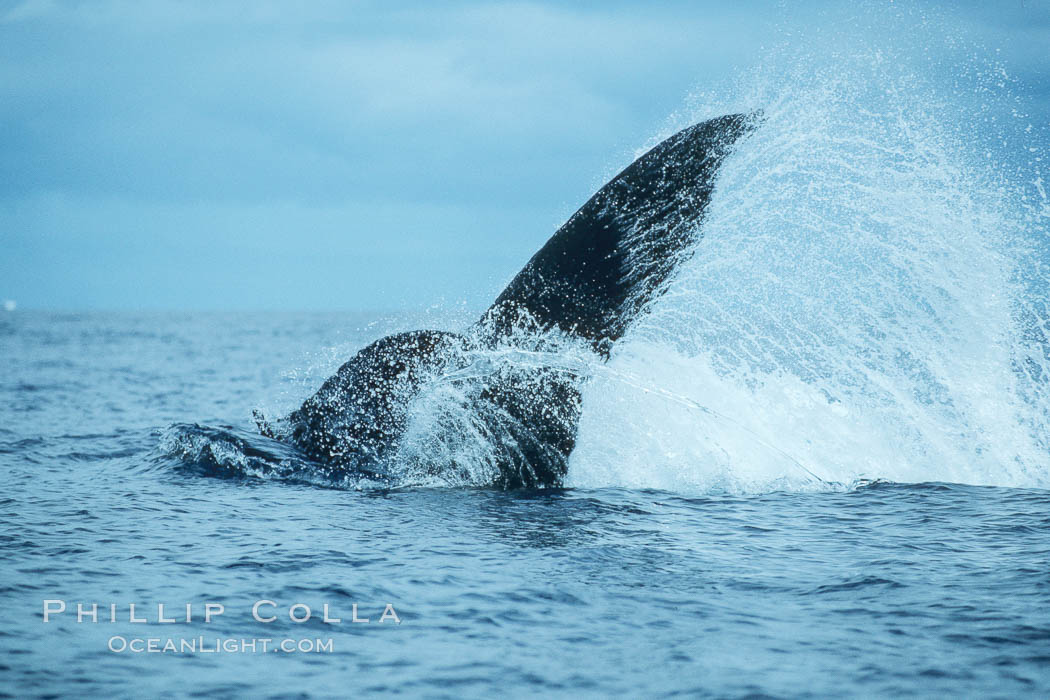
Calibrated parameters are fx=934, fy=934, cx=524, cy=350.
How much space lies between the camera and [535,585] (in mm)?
6168

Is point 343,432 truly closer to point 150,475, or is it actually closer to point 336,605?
point 150,475

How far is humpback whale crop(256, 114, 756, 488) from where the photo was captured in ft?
26.6

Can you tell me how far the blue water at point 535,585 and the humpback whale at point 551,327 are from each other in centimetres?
70

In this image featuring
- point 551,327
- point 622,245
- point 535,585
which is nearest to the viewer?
point 535,585

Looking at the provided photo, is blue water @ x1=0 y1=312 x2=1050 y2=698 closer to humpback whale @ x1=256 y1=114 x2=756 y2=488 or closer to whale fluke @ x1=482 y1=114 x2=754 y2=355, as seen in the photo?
humpback whale @ x1=256 y1=114 x2=756 y2=488

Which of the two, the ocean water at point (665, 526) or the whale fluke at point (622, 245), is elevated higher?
the whale fluke at point (622, 245)

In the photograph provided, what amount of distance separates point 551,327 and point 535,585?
3.36 metres

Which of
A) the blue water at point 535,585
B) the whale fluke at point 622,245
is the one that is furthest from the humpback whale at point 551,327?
the blue water at point 535,585

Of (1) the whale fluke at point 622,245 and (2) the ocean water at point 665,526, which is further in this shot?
(1) the whale fluke at point 622,245

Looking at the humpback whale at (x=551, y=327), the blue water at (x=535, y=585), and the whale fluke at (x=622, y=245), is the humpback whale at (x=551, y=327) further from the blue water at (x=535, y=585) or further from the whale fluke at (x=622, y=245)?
the blue water at (x=535, y=585)

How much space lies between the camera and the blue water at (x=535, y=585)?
468cm

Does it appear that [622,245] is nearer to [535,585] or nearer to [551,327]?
[551,327]

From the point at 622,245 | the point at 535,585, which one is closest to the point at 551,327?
the point at 622,245

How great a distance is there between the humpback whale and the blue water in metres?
0.70
